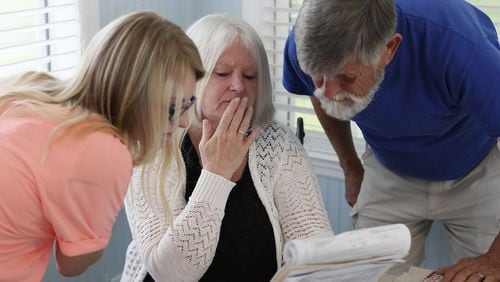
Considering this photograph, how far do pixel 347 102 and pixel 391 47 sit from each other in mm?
159

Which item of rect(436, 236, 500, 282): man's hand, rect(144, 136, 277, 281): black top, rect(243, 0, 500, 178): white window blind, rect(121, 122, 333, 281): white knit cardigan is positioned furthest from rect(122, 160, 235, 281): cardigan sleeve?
rect(243, 0, 500, 178): white window blind

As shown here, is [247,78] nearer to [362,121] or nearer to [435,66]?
[362,121]

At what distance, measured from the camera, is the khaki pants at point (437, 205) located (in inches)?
81.6

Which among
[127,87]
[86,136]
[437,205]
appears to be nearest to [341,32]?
[127,87]

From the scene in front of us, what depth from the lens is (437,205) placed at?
7.05ft

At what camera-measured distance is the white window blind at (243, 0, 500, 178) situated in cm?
273

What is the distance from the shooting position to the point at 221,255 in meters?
1.82

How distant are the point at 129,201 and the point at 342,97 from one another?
57cm

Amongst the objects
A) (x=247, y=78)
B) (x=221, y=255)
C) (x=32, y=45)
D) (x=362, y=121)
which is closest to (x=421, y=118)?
(x=362, y=121)

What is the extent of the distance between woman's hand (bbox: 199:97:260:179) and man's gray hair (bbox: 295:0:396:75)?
0.26 m

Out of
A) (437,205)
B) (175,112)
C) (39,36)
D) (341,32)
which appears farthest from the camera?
(39,36)

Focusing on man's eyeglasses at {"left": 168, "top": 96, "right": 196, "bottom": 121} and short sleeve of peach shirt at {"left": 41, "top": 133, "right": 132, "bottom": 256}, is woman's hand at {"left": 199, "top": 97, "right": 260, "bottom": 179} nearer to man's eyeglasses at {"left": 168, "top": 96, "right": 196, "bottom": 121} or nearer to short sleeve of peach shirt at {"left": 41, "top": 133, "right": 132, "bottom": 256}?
man's eyeglasses at {"left": 168, "top": 96, "right": 196, "bottom": 121}

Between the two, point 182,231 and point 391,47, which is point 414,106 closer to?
point 391,47

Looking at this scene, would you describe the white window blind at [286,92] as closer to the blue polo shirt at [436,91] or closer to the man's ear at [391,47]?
the blue polo shirt at [436,91]
